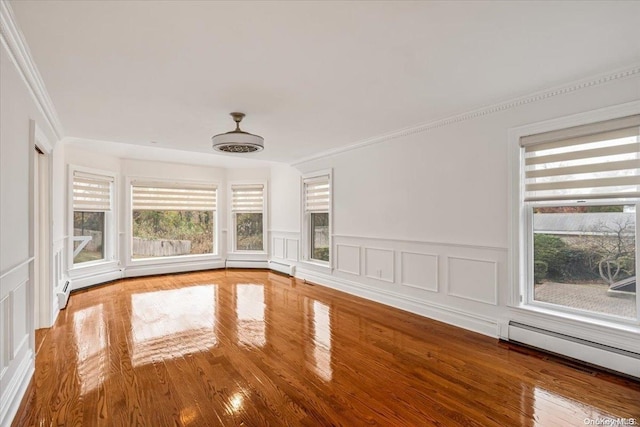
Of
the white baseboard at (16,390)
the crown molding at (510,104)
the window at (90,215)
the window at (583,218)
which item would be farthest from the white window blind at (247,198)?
the window at (583,218)

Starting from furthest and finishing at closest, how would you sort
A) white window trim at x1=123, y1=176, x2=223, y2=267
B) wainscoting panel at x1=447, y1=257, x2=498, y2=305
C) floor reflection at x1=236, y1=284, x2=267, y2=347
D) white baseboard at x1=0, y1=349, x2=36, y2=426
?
white window trim at x1=123, y1=176, x2=223, y2=267, wainscoting panel at x1=447, y1=257, x2=498, y2=305, floor reflection at x1=236, y1=284, x2=267, y2=347, white baseboard at x1=0, y1=349, x2=36, y2=426

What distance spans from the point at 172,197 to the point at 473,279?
240 inches

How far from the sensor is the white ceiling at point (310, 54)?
186 cm

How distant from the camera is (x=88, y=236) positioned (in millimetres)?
5754

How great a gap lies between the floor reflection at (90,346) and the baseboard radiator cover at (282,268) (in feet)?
10.8

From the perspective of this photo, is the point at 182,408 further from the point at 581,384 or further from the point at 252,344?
the point at 581,384

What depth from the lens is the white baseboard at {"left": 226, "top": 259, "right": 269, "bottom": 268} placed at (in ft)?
24.5

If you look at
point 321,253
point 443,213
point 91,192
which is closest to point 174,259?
point 91,192

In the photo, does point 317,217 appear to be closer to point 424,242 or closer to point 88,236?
point 424,242

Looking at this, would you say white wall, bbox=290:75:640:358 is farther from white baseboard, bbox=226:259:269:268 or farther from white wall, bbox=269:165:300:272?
white baseboard, bbox=226:259:269:268

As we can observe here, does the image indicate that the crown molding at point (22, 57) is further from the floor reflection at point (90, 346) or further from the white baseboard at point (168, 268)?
the white baseboard at point (168, 268)

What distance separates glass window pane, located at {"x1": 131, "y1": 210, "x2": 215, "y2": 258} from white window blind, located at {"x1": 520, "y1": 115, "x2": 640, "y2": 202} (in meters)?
6.42

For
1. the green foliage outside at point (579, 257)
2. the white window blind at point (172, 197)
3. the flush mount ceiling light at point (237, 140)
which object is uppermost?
the flush mount ceiling light at point (237, 140)

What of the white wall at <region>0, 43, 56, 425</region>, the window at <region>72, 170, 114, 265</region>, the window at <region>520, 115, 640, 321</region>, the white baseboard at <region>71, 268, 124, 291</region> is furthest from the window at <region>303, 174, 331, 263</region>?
the white wall at <region>0, 43, 56, 425</region>
